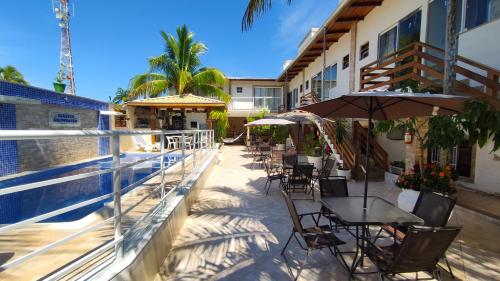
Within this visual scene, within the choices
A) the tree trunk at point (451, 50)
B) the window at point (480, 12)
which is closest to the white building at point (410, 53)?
the window at point (480, 12)

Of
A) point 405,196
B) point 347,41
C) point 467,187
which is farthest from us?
point 347,41

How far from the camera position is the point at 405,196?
5.40 m

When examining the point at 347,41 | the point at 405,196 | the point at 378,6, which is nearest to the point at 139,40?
the point at 347,41

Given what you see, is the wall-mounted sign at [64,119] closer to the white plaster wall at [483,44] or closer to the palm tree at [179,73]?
the palm tree at [179,73]

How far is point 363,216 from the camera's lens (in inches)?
132

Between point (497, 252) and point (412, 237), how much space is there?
2647mm

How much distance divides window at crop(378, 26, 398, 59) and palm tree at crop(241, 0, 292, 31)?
4.88m

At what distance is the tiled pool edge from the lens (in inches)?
97.3

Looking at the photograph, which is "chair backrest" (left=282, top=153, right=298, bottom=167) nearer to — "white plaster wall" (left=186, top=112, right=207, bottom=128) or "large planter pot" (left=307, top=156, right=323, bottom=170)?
"large planter pot" (left=307, top=156, right=323, bottom=170)

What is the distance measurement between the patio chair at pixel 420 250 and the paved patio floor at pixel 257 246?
65 cm

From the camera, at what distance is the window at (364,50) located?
10855 millimetres

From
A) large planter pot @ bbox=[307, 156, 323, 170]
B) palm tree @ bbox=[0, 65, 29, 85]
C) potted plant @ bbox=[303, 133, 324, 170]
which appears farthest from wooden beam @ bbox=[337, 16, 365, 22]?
palm tree @ bbox=[0, 65, 29, 85]

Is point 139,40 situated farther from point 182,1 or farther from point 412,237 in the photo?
point 412,237

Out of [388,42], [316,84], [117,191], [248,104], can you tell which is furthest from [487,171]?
[248,104]
